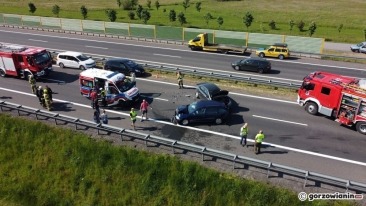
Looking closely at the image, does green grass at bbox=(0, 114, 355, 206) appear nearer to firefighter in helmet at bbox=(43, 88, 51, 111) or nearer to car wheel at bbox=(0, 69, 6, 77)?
firefighter in helmet at bbox=(43, 88, 51, 111)

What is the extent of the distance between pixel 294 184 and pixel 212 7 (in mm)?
70353

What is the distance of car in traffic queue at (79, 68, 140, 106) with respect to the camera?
24.0 meters

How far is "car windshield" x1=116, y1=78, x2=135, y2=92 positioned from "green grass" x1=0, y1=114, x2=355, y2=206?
5.57 metres

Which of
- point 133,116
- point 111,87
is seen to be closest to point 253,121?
point 133,116

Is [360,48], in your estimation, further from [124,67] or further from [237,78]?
[124,67]

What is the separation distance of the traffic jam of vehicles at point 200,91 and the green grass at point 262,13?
30.3 meters

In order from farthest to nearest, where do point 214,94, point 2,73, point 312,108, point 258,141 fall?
point 2,73
point 214,94
point 312,108
point 258,141

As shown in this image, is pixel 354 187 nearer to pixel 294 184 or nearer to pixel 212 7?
pixel 294 184

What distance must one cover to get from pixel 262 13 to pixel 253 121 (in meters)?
55.4

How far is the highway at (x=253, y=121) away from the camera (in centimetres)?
1803

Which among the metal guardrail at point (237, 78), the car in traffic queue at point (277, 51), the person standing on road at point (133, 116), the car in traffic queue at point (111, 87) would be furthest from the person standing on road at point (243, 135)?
the car in traffic queue at point (277, 51)

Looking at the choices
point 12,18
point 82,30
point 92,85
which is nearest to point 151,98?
point 92,85

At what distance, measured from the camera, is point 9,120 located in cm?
2209

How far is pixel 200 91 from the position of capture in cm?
2498
